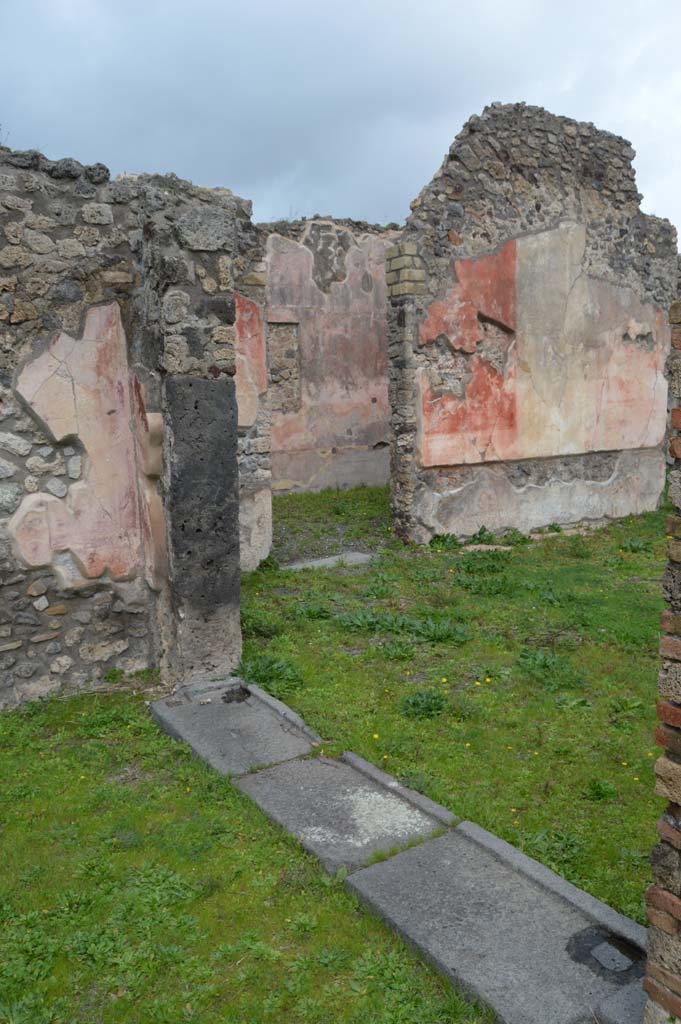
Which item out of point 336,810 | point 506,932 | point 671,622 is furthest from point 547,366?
point 671,622

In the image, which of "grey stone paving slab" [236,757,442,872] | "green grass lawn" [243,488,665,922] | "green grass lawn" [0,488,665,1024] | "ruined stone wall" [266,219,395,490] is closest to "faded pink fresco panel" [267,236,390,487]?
"ruined stone wall" [266,219,395,490]

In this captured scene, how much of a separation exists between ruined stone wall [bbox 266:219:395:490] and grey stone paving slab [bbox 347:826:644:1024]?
29.0ft

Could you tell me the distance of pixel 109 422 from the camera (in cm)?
464

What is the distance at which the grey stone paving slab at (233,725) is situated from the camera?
388 centimetres

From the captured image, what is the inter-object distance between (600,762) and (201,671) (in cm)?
231

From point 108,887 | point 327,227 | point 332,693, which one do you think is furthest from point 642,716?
point 327,227

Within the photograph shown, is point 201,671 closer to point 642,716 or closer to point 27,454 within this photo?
point 27,454

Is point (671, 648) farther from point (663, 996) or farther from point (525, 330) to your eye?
point (525, 330)

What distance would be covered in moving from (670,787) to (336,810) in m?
1.77

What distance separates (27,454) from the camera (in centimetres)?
442

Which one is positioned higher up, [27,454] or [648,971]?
[27,454]

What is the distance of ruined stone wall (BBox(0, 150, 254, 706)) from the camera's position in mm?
4344

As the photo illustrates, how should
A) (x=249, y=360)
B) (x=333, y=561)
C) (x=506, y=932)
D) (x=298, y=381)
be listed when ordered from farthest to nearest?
(x=298, y=381)
(x=333, y=561)
(x=249, y=360)
(x=506, y=932)

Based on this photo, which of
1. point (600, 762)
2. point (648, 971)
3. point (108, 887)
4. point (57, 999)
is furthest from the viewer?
point (600, 762)
